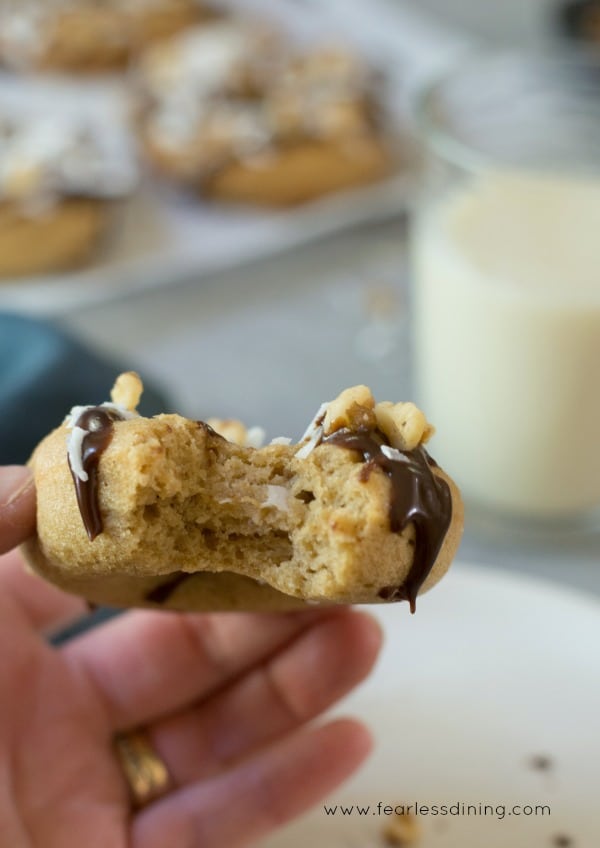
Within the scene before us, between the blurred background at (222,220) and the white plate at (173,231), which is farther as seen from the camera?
the white plate at (173,231)

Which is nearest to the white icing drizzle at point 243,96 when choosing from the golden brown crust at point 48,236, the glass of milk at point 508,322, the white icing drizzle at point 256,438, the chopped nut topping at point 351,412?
the golden brown crust at point 48,236

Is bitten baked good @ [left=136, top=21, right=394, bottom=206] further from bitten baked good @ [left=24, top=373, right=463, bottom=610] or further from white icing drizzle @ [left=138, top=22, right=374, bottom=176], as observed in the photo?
bitten baked good @ [left=24, top=373, right=463, bottom=610]

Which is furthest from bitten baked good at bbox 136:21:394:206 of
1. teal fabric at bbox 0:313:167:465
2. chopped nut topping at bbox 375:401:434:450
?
chopped nut topping at bbox 375:401:434:450

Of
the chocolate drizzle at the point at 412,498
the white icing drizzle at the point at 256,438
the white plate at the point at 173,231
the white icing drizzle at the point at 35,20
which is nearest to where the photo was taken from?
the chocolate drizzle at the point at 412,498

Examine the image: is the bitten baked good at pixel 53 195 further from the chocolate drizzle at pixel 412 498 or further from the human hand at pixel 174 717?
the chocolate drizzle at pixel 412 498

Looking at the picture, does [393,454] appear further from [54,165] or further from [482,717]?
[54,165]
